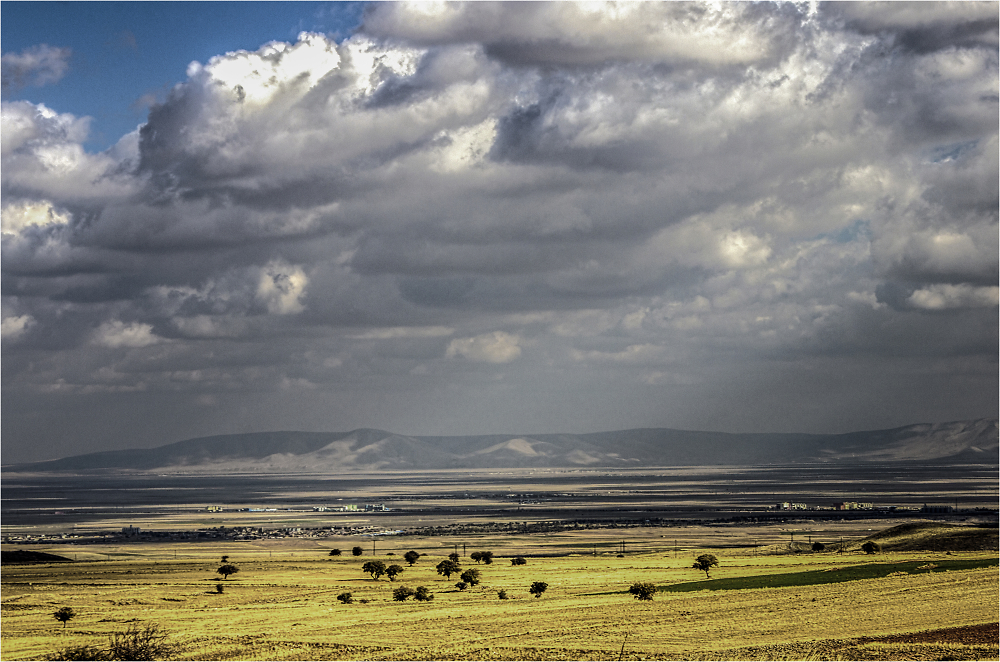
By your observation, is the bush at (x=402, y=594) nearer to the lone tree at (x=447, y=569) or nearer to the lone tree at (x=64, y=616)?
the lone tree at (x=447, y=569)

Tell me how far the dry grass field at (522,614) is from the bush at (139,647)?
2.74 feet

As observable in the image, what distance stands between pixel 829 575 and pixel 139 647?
51609mm

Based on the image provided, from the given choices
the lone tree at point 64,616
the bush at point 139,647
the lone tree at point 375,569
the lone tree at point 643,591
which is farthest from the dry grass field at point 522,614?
the lone tree at point 375,569

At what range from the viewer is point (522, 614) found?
59250 mm

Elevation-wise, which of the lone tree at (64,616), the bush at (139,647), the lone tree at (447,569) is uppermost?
the bush at (139,647)

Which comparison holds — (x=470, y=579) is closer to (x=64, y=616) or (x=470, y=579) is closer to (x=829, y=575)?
(x=829, y=575)

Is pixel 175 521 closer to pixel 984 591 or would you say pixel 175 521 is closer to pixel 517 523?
pixel 517 523

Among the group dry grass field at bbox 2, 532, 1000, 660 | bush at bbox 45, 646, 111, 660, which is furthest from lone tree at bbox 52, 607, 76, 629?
bush at bbox 45, 646, 111, 660

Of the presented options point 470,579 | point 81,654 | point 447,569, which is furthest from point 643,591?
point 81,654

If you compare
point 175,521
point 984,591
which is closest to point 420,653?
point 984,591

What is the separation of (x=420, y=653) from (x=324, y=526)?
13721 centimetres

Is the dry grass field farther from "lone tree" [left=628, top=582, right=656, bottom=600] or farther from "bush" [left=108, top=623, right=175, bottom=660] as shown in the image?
"bush" [left=108, top=623, right=175, bottom=660]

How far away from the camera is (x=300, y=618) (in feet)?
196

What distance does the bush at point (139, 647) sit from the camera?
45.6 metres
